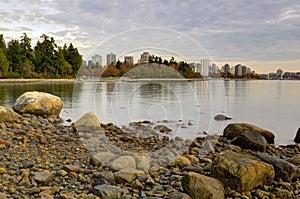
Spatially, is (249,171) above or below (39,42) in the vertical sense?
below

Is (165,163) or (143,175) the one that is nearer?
(143,175)

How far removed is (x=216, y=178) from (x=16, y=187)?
2880mm

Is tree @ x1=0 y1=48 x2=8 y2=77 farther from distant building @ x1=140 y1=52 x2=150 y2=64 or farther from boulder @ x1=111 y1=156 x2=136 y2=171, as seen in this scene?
boulder @ x1=111 y1=156 x2=136 y2=171

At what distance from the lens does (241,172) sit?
427 cm

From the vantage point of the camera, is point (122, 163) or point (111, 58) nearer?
point (122, 163)

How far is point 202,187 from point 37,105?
7967 mm

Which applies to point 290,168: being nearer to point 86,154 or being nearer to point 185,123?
point 86,154

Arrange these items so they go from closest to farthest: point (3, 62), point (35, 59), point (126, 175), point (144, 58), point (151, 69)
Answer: point (126, 175), point (144, 58), point (151, 69), point (3, 62), point (35, 59)

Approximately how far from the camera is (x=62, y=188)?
4.12 m

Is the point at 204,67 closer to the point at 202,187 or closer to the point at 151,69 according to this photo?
the point at 151,69

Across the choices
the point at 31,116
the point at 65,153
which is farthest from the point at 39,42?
the point at 65,153

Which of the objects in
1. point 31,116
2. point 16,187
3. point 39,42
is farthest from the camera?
point 39,42

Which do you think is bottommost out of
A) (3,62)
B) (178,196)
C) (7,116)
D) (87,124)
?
(178,196)

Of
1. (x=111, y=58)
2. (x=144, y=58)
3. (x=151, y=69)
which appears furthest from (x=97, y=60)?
(x=151, y=69)
